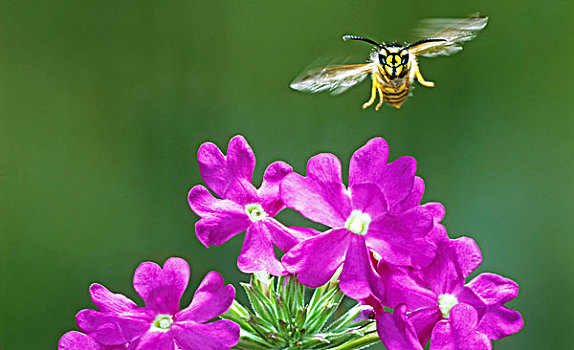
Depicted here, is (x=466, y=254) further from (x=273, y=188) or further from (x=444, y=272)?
(x=273, y=188)

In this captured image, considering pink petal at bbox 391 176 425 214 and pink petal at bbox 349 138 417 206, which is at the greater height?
pink petal at bbox 349 138 417 206

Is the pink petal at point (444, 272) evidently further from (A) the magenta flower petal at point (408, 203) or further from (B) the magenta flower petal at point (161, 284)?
(B) the magenta flower petal at point (161, 284)

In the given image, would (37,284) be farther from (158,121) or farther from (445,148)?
(445,148)

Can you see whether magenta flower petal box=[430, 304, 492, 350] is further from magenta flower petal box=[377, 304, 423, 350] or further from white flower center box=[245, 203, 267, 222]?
white flower center box=[245, 203, 267, 222]

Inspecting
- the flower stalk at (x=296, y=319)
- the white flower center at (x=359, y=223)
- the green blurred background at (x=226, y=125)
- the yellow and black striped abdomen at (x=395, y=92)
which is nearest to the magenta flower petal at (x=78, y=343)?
the flower stalk at (x=296, y=319)

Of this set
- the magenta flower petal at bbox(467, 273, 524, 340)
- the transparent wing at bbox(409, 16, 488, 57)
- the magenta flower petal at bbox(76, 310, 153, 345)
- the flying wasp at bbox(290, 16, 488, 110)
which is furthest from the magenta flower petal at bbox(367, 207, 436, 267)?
the transparent wing at bbox(409, 16, 488, 57)

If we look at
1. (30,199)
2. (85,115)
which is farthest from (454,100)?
(30,199)

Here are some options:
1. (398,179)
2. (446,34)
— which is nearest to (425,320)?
(398,179)
